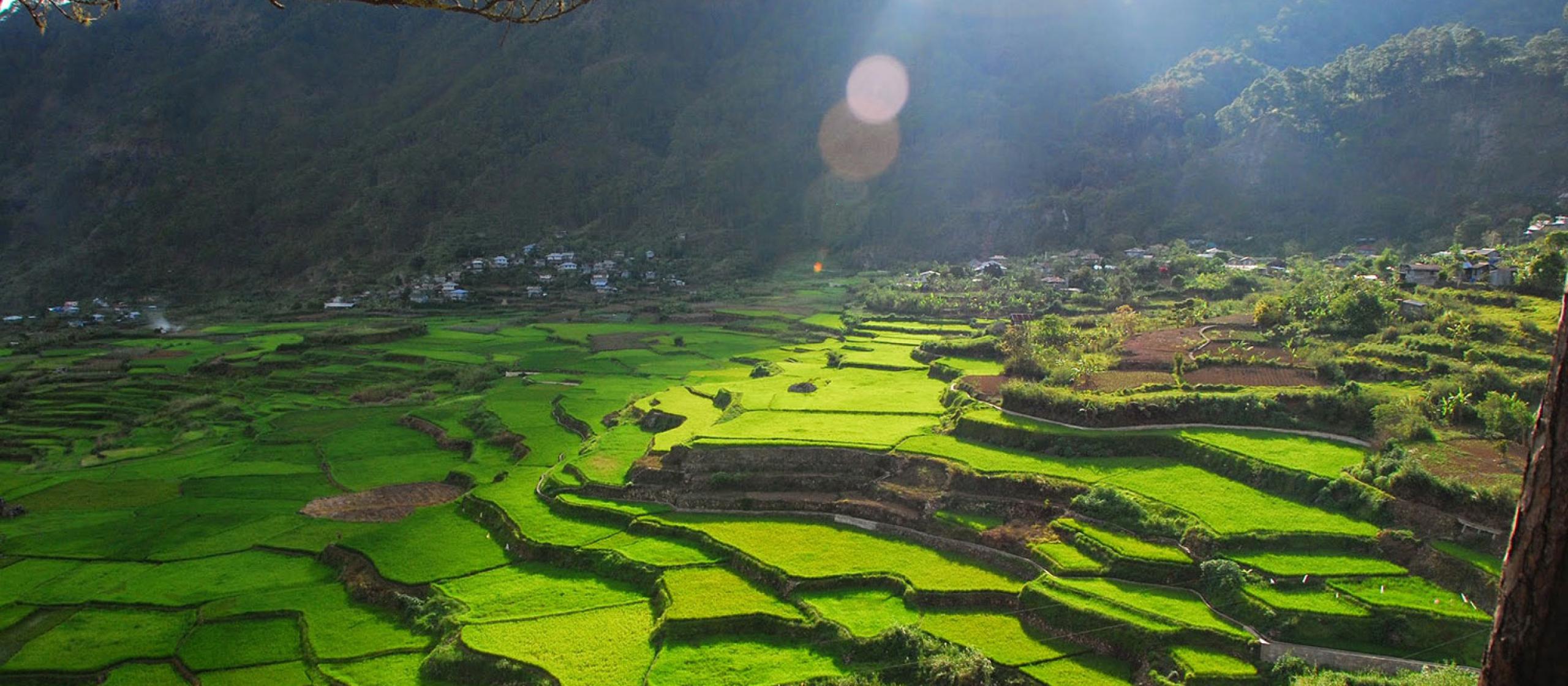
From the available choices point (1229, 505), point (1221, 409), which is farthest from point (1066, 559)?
point (1221, 409)

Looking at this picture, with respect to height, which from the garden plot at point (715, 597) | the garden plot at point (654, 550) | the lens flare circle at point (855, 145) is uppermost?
the lens flare circle at point (855, 145)

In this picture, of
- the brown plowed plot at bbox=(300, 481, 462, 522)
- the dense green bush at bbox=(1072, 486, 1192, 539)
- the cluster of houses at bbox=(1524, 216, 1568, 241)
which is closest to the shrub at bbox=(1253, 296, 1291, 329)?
the dense green bush at bbox=(1072, 486, 1192, 539)

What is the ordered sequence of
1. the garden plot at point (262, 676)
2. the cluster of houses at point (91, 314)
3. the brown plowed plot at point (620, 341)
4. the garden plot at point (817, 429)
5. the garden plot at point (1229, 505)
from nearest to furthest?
the garden plot at point (262, 676) < the garden plot at point (1229, 505) < the garden plot at point (817, 429) < the brown plowed plot at point (620, 341) < the cluster of houses at point (91, 314)

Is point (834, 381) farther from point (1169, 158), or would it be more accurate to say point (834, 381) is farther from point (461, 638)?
point (1169, 158)

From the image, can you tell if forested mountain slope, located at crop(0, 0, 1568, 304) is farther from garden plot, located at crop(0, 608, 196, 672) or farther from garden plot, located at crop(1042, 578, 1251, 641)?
garden plot, located at crop(0, 608, 196, 672)

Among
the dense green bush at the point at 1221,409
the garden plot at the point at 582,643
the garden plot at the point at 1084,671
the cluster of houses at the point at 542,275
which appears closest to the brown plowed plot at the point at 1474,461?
the dense green bush at the point at 1221,409

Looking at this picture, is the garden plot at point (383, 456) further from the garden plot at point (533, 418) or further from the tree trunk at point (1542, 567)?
the tree trunk at point (1542, 567)

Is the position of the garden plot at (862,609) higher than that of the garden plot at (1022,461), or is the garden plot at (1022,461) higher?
the garden plot at (1022,461)

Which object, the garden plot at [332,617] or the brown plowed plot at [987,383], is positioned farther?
the brown plowed plot at [987,383]

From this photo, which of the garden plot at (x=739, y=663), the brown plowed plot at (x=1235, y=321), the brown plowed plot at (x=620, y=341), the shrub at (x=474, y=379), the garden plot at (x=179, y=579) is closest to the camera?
the garden plot at (x=739, y=663)
